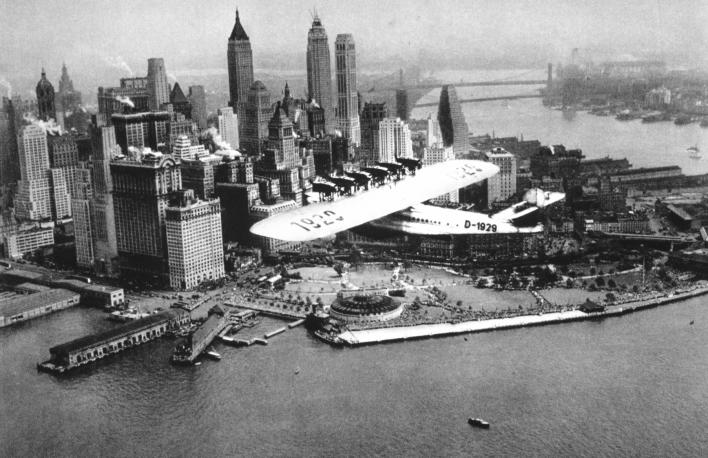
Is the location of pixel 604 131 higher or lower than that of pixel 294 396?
higher

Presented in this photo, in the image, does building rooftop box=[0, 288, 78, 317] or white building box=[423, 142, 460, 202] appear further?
white building box=[423, 142, 460, 202]

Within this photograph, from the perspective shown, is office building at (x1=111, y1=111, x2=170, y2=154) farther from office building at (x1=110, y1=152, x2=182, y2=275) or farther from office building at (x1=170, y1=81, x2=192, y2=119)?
office building at (x1=110, y1=152, x2=182, y2=275)

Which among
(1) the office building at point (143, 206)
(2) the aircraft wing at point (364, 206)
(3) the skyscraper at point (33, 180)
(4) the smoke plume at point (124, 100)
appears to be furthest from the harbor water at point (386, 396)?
(4) the smoke plume at point (124, 100)

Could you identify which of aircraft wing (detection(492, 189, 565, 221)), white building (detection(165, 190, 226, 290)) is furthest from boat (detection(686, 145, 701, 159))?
white building (detection(165, 190, 226, 290))

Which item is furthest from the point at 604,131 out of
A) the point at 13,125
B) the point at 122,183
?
the point at 13,125

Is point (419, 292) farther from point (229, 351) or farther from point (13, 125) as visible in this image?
point (13, 125)

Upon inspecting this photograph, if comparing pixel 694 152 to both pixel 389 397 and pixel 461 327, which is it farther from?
pixel 389 397

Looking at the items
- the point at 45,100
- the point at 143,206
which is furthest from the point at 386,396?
the point at 45,100
